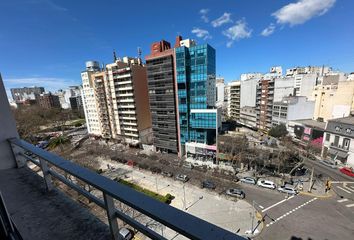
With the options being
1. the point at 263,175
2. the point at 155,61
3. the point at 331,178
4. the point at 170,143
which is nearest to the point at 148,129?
the point at 170,143

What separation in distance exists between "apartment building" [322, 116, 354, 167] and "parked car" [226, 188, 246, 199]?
14.5m

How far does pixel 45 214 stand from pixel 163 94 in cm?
2235

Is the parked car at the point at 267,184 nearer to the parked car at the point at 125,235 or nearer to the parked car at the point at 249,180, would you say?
the parked car at the point at 249,180

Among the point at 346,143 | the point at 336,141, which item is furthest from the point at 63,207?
the point at 336,141

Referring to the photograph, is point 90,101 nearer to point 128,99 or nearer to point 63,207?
point 128,99

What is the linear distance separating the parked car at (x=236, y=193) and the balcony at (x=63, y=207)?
1575 centimetres

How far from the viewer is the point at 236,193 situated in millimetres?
15586

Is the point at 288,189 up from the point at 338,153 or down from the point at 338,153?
down

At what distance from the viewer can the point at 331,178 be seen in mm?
18047

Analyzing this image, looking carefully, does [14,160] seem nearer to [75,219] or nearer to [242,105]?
[75,219]

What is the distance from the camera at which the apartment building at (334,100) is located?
26375mm

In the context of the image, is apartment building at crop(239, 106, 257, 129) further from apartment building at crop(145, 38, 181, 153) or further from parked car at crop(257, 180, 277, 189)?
parked car at crop(257, 180, 277, 189)

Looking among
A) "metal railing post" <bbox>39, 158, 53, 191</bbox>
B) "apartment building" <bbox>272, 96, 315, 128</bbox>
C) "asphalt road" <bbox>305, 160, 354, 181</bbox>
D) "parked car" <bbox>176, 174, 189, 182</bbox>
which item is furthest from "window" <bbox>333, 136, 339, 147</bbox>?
"metal railing post" <bbox>39, 158, 53, 191</bbox>

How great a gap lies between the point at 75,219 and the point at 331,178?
24565 mm
